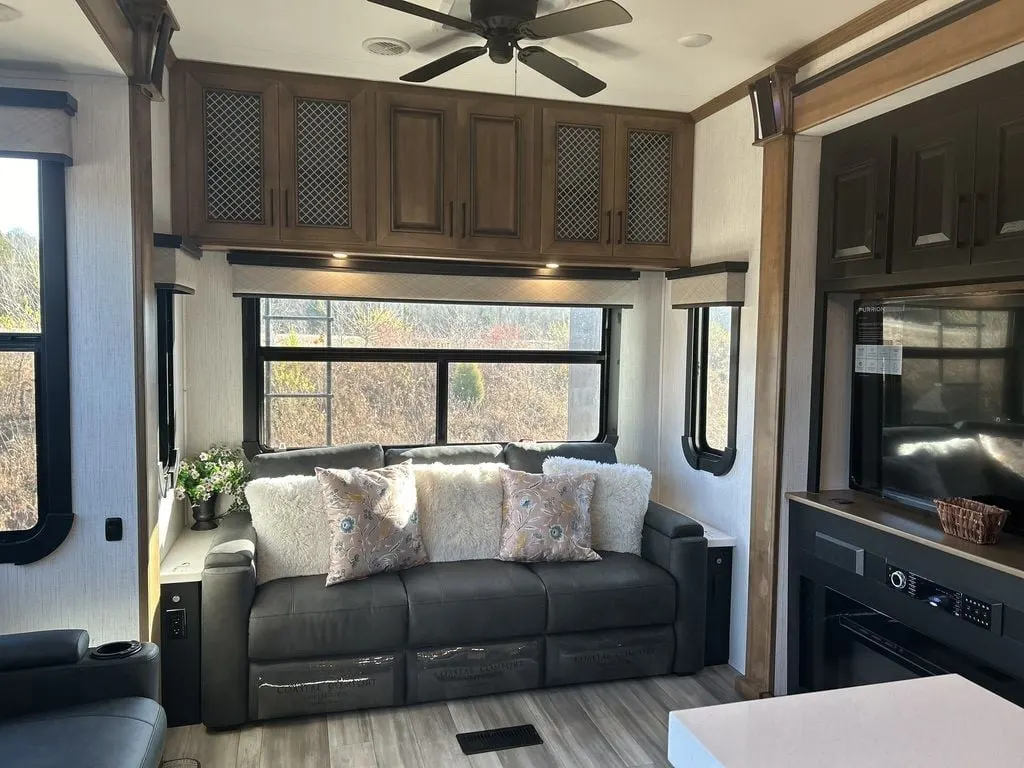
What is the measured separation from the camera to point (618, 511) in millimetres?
3684

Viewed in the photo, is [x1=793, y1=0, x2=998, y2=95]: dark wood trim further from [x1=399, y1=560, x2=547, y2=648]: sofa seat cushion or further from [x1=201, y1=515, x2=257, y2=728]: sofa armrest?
[x1=201, y1=515, x2=257, y2=728]: sofa armrest

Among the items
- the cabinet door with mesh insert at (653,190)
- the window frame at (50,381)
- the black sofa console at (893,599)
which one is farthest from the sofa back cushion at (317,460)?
the black sofa console at (893,599)

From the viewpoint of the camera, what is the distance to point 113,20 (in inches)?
94.3

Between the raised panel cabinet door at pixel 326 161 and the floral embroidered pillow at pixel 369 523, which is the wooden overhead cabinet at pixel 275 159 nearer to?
the raised panel cabinet door at pixel 326 161

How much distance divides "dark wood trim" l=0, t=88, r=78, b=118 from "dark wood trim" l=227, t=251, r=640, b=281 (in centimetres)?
117

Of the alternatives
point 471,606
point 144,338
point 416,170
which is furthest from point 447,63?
point 471,606

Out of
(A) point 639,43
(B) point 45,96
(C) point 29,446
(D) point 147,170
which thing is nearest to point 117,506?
(C) point 29,446

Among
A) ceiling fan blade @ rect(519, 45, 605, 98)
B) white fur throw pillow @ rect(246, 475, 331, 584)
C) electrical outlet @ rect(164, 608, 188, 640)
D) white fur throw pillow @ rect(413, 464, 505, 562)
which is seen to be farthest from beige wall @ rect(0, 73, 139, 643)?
ceiling fan blade @ rect(519, 45, 605, 98)

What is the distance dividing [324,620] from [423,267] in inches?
70.2

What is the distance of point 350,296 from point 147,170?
122cm

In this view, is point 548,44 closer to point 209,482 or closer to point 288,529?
point 288,529

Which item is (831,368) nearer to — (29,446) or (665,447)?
(665,447)

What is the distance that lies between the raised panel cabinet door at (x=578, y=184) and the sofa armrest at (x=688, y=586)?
1398mm

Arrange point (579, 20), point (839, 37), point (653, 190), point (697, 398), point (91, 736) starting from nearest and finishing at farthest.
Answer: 1. point (91, 736)
2. point (579, 20)
3. point (839, 37)
4. point (653, 190)
5. point (697, 398)
